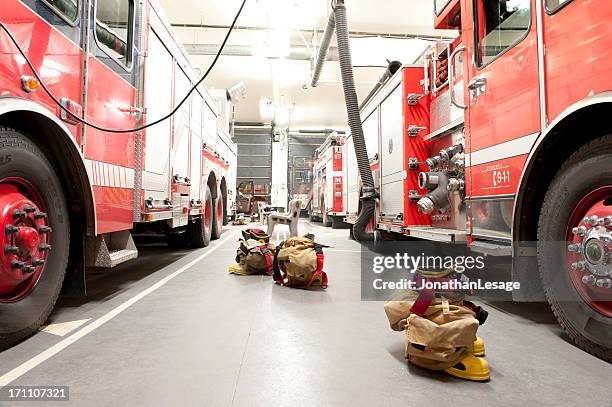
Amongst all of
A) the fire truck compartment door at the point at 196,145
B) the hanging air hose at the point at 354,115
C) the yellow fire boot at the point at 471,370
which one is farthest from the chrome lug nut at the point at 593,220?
the fire truck compartment door at the point at 196,145

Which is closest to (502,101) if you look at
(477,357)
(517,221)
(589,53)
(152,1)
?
(589,53)

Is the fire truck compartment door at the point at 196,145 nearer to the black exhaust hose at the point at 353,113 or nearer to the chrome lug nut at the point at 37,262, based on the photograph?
the black exhaust hose at the point at 353,113

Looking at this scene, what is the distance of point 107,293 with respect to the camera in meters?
2.86

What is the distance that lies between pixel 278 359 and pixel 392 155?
3377 millimetres

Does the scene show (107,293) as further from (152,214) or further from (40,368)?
(40,368)

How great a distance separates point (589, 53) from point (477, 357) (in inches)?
62.4

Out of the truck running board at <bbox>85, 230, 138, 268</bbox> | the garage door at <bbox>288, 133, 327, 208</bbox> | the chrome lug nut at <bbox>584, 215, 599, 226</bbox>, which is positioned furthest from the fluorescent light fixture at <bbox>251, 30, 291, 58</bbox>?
the garage door at <bbox>288, 133, 327, 208</bbox>

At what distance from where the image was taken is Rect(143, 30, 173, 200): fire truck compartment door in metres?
3.19

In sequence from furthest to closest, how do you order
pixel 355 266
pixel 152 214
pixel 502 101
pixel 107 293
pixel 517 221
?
pixel 355 266
pixel 152 214
pixel 107 293
pixel 502 101
pixel 517 221

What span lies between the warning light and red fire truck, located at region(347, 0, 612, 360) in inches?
109

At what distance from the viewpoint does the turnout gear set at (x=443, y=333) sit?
142 cm

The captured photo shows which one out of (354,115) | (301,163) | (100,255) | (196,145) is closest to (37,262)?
(100,255)

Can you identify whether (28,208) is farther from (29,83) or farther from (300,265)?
(300,265)

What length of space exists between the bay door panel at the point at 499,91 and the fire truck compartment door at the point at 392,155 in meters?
1.33
